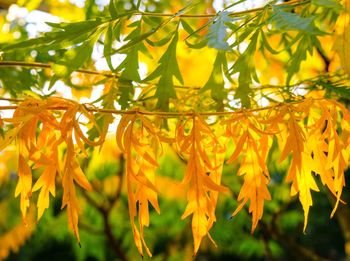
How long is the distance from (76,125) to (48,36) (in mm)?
94

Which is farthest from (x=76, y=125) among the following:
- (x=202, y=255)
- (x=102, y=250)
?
(x=202, y=255)

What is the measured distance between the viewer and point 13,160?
6.60ft

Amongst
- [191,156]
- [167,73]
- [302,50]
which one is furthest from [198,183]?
[302,50]

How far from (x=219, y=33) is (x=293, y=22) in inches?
2.4

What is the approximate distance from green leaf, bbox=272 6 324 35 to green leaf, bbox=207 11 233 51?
44 mm

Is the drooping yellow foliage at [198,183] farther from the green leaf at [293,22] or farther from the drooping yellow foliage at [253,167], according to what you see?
the green leaf at [293,22]

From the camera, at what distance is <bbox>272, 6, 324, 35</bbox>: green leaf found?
45cm

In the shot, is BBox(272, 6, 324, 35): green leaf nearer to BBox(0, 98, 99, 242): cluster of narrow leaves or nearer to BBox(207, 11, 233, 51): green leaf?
BBox(207, 11, 233, 51): green leaf

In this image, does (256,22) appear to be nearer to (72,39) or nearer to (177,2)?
(72,39)

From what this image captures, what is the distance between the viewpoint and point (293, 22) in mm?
466

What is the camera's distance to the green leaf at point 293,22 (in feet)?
1.48

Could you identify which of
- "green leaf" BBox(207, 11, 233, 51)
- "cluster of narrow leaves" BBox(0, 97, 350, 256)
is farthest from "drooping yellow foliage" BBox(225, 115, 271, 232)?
"green leaf" BBox(207, 11, 233, 51)

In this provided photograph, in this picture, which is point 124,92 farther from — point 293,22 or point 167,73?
point 293,22

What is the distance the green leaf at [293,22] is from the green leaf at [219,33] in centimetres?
4
